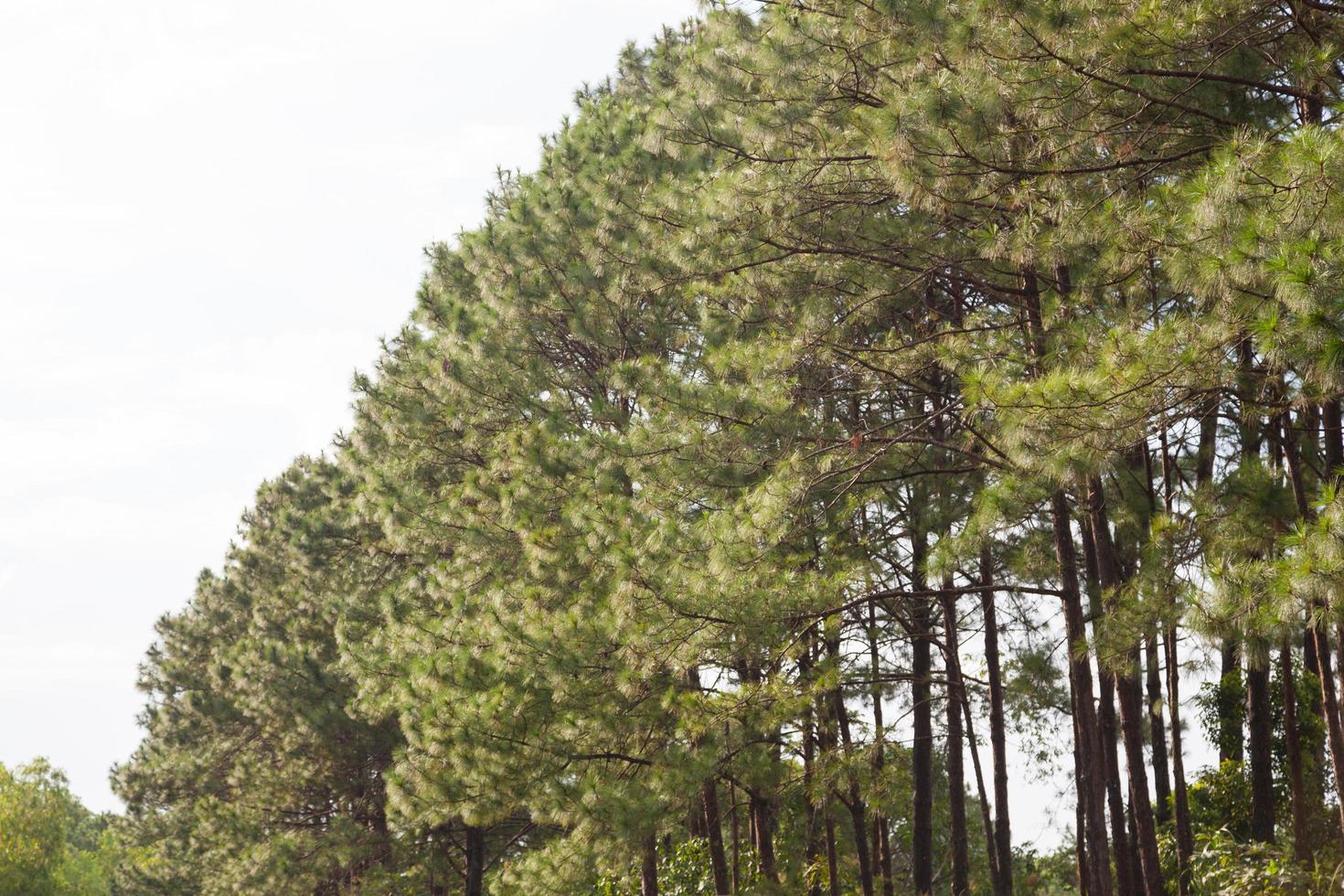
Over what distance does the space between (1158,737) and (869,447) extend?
6396 millimetres

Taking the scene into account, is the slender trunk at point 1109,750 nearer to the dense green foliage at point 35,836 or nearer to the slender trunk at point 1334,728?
the slender trunk at point 1334,728

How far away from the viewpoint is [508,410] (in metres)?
14.1

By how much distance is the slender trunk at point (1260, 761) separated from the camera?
1144 centimetres

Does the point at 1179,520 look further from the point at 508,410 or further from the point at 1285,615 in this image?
the point at 508,410

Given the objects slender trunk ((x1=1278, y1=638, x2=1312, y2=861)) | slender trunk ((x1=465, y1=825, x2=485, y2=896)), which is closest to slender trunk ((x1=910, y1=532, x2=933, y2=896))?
slender trunk ((x1=1278, y1=638, x2=1312, y2=861))

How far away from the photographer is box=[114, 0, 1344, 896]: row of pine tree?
21.9ft

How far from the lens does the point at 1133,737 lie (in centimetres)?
914

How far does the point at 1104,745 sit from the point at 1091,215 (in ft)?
21.1

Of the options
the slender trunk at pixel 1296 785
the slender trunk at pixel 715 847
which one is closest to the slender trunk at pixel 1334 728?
the slender trunk at pixel 1296 785

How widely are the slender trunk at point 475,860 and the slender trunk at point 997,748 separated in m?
7.30

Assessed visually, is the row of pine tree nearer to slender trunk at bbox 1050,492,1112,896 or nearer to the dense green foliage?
slender trunk at bbox 1050,492,1112,896

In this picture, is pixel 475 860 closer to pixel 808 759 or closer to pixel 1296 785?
pixel 808 759

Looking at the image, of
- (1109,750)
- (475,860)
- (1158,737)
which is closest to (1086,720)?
(1109,750)

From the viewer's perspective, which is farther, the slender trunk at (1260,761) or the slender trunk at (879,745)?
the slender trunk at (1260,761)
